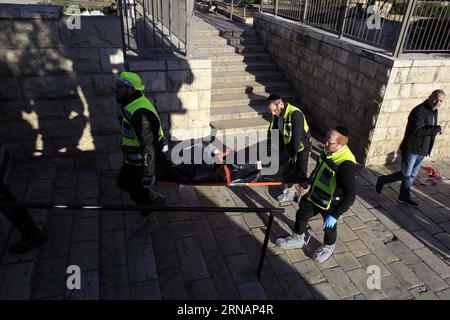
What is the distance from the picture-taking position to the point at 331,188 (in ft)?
12.5

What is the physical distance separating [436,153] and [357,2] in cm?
388

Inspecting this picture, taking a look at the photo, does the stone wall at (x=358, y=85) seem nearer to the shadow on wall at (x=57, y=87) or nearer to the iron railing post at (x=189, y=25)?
the iron railing post at (x=189, y=25)

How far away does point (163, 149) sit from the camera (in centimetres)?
417

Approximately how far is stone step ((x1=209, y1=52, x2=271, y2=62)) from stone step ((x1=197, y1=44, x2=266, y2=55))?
0.14 m

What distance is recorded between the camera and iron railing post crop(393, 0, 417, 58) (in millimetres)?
5547

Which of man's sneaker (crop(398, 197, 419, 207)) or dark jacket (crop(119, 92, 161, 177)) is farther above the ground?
dark jacket (crop(119, 92, 161, 177))

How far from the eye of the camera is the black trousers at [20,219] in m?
3.59

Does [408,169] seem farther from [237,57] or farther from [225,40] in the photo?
[225,40]

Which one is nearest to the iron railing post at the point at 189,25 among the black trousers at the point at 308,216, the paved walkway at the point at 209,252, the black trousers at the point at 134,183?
the paved walkway at the point at 209,252

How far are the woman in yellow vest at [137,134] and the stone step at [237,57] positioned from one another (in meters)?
5.47

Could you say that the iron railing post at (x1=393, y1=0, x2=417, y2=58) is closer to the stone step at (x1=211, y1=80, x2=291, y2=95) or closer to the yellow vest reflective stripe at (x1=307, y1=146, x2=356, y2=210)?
the yellow vest reflective stripe at (x1=307, y1=146, x2=356, y2=210)

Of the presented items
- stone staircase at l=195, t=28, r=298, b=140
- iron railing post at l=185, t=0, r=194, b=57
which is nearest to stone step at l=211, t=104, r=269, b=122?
stone staircase at l=195, t=28, r=298, b=140

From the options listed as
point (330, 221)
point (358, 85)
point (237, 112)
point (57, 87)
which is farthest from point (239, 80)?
point (330, 221)
